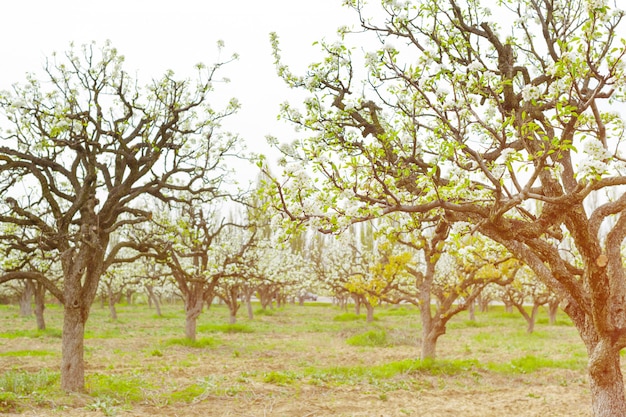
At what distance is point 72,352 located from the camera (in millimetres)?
12367

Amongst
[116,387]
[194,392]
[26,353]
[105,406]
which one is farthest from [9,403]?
[26,353]

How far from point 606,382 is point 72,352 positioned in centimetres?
1149

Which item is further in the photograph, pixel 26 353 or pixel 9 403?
pixel 26 353

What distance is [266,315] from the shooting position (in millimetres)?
51906

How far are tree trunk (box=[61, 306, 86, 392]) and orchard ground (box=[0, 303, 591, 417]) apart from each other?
0.44 m

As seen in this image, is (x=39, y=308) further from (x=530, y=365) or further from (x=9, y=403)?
(x=530, y=365)

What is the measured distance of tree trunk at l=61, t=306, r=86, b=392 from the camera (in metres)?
12.4

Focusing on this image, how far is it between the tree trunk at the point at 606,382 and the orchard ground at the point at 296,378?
495 centimetres

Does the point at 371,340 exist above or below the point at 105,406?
below

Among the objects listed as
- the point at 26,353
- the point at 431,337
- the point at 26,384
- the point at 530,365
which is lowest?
the point at 530,365

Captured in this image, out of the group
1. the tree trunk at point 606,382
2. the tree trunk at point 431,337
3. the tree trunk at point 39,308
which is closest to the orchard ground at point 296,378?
the tree trunk at point 431,337

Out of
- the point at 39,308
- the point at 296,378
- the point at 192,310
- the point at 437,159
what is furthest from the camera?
the point at 39,308

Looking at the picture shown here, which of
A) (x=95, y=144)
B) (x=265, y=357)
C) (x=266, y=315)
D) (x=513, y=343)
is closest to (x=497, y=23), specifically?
(x=95, y=144)

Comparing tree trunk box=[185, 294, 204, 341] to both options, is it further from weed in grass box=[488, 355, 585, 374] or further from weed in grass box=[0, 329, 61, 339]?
weed in grass box=[488, 355, 585, 374]
